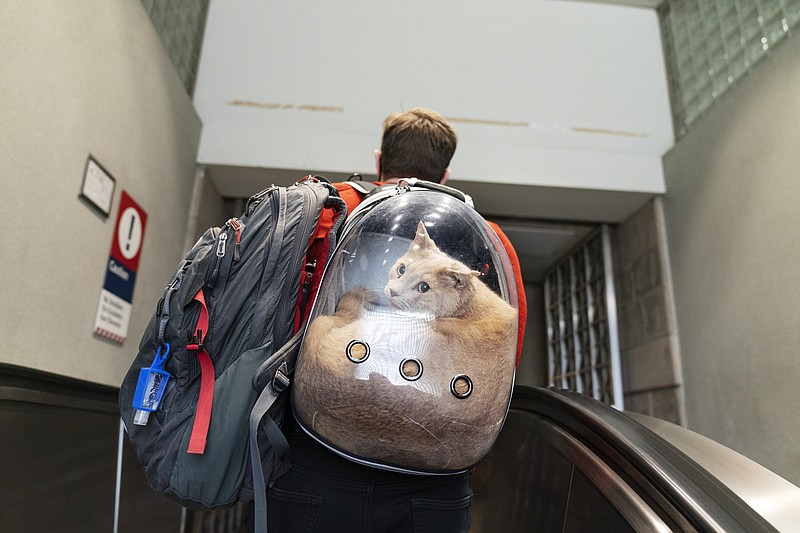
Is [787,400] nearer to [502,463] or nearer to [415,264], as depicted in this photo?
[502,463]

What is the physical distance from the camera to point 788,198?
2.54 metres

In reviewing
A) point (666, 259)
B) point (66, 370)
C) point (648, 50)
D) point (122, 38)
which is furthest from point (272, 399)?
point (648, 50)

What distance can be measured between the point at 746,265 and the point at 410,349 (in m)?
2.65

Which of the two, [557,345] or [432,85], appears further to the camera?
[557,345]

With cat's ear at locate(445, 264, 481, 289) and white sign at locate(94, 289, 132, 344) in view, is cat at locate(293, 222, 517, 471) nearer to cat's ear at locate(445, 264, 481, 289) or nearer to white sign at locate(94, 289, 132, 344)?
cat's ear at locate(445, 264, 481, 289)

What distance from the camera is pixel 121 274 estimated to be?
2.62m

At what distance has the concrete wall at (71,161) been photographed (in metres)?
1.81

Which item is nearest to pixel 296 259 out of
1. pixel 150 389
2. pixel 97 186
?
pixel 150 389

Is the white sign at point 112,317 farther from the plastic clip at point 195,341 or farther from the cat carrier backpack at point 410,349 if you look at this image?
the cat carrier backpack at point 410,349

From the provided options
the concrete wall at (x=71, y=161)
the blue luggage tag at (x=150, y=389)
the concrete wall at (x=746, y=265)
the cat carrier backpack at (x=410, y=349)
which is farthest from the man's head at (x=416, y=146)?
the concrete wall at (x=746, y=265)

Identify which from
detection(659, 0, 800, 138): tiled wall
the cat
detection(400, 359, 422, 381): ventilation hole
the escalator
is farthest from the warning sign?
detection(659, 0, 800, 138): tiled wall

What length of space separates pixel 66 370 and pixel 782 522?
91.4 inches

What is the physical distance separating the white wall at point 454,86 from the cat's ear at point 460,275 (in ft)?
9.05

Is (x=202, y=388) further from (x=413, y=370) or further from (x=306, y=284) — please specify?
(x=413, y=370)
